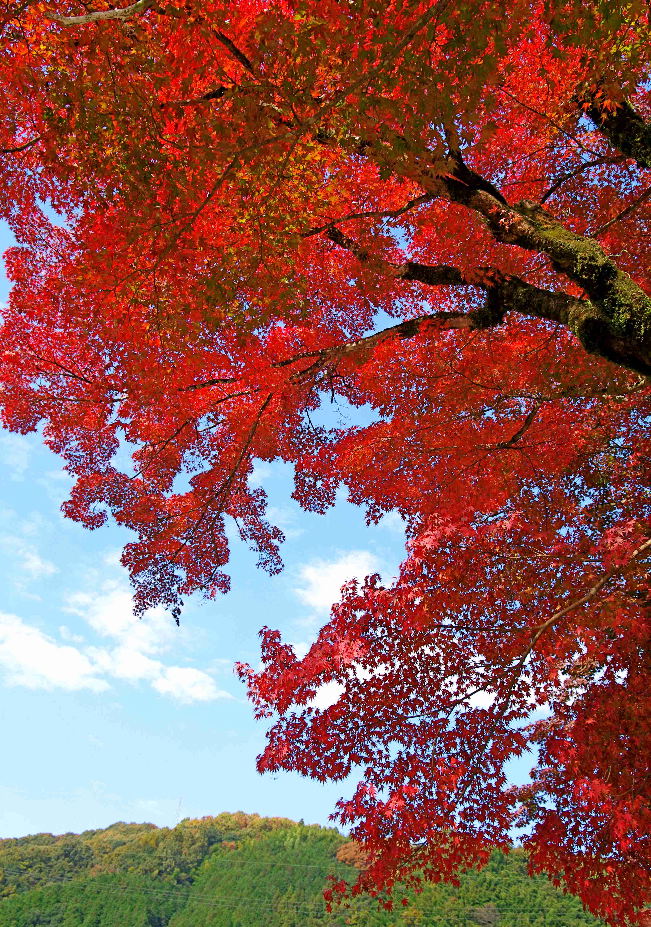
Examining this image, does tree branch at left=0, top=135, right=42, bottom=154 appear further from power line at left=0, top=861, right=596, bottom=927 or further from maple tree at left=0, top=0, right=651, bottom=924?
power line at left=0, top=861, right=596, bottom=927

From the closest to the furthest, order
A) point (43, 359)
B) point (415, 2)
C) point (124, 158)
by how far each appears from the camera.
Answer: point (415, 2)
point (124, 158)
point (43, 359)

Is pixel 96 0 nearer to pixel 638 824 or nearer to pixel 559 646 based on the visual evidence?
pixel 559 646

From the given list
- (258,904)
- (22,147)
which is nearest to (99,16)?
(22,147)

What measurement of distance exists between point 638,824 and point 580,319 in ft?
14.3

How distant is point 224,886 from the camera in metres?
35.1

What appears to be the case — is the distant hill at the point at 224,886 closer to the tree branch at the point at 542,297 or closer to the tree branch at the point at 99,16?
the tree branch at the point at 542,297

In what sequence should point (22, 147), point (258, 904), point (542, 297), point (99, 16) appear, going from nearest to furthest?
point (99, 16), point (22, 147), point (542, 297), point (258, 904)

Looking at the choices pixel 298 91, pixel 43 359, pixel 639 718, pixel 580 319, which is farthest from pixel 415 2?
pixel 43 359

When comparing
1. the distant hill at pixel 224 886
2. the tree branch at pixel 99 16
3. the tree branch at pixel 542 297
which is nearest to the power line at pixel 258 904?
the distant hill at pixel 224 886

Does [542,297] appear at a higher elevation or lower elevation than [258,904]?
higher

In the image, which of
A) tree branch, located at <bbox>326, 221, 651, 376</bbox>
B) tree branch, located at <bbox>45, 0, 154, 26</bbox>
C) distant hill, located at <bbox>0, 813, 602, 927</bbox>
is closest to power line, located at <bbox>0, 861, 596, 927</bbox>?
distant hill, located at <bbox>0, 813, 602, 927</bbox>

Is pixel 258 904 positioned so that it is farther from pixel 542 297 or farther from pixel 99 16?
pixel 99 16

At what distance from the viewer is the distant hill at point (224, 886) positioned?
23.8m

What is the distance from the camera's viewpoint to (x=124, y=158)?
4066 millimetres
